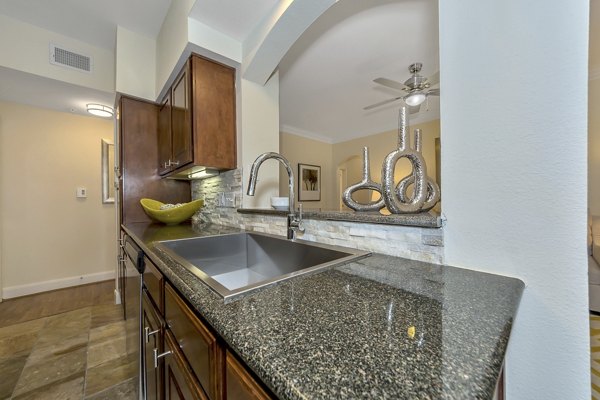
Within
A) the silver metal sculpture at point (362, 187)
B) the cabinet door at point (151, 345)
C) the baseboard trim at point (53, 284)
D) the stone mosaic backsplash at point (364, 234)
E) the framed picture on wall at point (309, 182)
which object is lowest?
the baseboard trim at point (53, 284)

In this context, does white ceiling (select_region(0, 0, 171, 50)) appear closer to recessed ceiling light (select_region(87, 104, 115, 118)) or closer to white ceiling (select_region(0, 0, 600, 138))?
white ceiling (select_region(0, 0, 600, 138))

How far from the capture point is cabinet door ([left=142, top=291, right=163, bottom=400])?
32.9 inches

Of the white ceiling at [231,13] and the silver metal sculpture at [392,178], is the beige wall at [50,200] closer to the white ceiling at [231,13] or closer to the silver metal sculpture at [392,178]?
the white ceiling at [231,13]

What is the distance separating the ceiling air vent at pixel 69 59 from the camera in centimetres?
206

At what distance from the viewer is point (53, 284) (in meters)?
2.73

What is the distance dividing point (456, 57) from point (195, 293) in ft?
3.23

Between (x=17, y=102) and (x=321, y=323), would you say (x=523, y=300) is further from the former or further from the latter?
(x=17, y=102)

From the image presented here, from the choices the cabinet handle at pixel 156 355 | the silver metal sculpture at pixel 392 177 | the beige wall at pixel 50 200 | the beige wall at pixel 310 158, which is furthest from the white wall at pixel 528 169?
the beige wall at pixel 50 200

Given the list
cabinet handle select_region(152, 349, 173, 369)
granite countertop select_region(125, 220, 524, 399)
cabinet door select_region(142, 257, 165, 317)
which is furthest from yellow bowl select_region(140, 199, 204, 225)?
granite countertop select_region(125, 220, 524, 399)

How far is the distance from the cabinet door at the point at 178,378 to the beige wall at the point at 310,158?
3441 mm

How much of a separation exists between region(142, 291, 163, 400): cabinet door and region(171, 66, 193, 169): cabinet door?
98 centimetres

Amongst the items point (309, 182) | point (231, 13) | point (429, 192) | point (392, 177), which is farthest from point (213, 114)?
point (309, 182)

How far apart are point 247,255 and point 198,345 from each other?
85cm

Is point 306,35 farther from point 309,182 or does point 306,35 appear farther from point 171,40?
point 309,182
